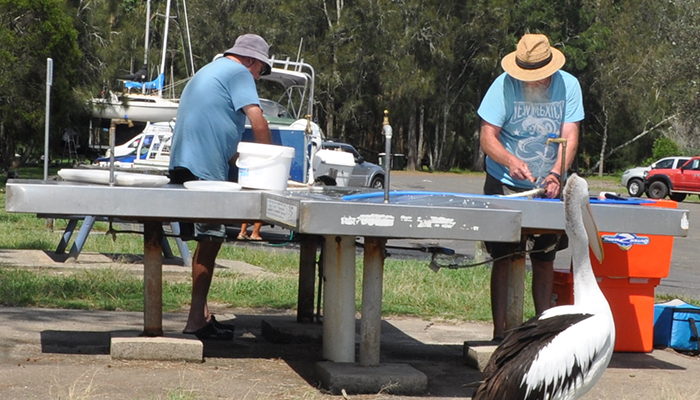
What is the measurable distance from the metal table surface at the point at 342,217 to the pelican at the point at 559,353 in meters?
0.54

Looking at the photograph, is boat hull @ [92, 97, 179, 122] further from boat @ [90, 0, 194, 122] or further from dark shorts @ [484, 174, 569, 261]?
dark shorts @ [484, 174, 569, 261]

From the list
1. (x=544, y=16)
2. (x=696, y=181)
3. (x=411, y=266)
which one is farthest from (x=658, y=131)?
(x=411, y=266)

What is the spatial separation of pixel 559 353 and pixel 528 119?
2837 millimetres

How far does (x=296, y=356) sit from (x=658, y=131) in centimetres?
5050

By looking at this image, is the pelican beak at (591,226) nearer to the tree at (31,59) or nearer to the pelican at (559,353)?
the pelican at (559,353)

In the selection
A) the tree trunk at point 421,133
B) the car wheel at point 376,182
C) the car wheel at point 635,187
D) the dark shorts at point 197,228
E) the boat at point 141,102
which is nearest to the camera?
the dark shorts at point 197,228

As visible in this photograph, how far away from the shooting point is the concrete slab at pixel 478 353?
5.79 meters

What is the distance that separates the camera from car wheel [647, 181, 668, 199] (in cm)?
3459

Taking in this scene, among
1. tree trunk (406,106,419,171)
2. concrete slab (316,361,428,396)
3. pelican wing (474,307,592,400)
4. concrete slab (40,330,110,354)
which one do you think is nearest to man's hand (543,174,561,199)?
concrete slab (316,361,428,396)

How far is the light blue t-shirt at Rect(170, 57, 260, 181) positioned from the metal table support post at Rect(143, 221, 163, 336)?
53cm

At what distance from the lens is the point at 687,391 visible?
5.39 meters

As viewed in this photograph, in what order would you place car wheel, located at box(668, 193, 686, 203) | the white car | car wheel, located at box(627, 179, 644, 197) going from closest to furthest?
car wheel, located at box(668, 193, 686, 203), the white car, car wheel, located at box(627, 179, 644, 197)

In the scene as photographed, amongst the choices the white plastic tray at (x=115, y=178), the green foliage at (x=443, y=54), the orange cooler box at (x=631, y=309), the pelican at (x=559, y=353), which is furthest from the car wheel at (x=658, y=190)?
the pelican at (x=559, y=353)

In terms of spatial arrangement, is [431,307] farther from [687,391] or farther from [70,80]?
[70,80]
